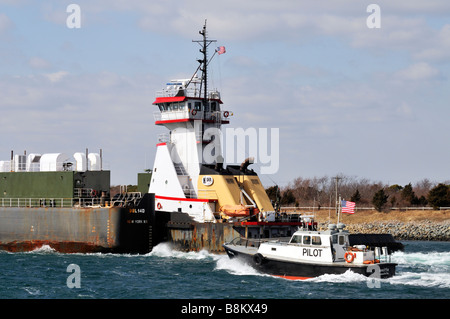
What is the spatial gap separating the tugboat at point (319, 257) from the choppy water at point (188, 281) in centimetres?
47

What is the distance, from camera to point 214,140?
171ft

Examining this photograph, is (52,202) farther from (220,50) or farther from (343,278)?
(343,278)

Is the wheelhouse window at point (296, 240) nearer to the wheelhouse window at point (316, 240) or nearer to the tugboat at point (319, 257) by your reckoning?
the tugboat at point (319, 257)

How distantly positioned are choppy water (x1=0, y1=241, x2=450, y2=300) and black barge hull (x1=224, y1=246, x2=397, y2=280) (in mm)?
350

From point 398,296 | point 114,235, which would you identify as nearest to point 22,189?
point 114,235

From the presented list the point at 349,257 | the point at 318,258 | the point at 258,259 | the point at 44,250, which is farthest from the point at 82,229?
the point at 349,257

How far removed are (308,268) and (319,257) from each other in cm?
82

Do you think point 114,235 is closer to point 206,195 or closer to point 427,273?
point 206,195

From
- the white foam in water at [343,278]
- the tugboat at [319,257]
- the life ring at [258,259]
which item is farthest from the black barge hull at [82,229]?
the white foam in water at [343,278]

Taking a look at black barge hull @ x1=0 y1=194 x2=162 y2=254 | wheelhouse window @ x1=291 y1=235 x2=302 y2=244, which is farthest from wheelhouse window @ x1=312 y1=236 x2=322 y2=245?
black barge hull @ x1=0 y1=194 x2=162 y2=254

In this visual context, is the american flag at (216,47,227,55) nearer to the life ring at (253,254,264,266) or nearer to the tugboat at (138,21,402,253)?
the tugboat at (138,21,402,253)

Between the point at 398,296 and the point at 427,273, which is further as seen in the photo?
the point at 427,273
